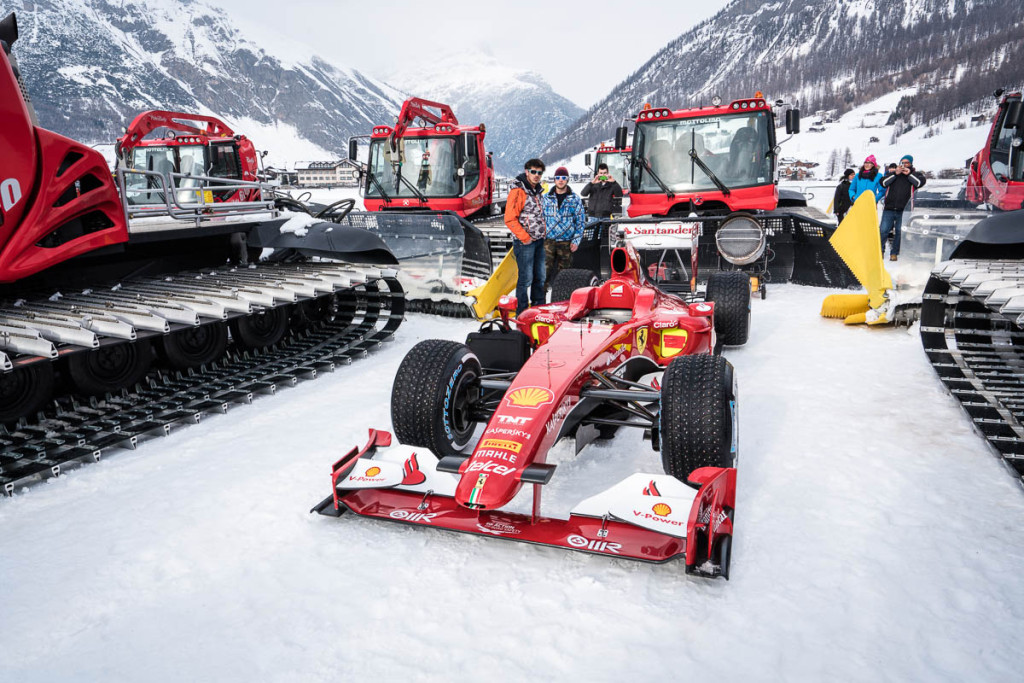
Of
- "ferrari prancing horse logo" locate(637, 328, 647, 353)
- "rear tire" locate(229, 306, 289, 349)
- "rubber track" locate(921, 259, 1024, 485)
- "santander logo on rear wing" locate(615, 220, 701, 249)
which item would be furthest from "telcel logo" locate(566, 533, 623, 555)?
"santander logo on rear wing" locate(615, 220, 701, 249)

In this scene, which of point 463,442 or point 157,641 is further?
point 463,442

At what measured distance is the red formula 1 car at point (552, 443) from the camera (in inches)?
118

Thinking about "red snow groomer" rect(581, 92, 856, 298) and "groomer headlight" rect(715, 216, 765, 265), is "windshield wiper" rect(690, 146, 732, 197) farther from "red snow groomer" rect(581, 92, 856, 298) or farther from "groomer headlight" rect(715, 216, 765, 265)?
"groomer headlight" rect(715, 216, 765, 265)

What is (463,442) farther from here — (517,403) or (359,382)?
(359,382)

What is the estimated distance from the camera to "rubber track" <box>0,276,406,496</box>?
4.23m

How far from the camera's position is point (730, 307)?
21.2ft

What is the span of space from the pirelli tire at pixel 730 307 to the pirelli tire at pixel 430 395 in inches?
126

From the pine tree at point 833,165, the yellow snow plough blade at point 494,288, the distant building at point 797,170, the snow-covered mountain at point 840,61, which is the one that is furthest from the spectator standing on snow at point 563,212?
the snow-covered mountain at point 840,61

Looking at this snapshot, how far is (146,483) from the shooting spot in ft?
13.1

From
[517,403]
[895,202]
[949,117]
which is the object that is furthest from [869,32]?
[517,403]

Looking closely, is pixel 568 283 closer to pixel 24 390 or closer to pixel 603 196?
pixel 24 390

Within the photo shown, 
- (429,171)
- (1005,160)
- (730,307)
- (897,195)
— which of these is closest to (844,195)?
(897,195)

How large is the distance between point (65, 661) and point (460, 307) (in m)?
6.04

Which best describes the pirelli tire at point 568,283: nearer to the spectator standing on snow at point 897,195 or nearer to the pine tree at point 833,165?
the spectator standing on snow at point 897,195
